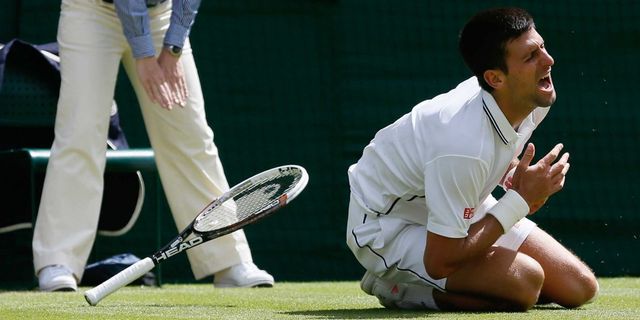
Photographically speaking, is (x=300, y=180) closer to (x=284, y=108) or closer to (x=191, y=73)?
(x=191, y=73)

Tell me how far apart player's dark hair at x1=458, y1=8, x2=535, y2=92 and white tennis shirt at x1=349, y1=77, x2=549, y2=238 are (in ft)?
0.32

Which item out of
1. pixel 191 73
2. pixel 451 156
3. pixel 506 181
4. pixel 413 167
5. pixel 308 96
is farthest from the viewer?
pixel 308 96

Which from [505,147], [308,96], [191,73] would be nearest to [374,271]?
[505,147]

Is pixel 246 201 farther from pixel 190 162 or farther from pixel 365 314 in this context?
pixel 190 162

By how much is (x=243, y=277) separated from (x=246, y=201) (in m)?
1.22

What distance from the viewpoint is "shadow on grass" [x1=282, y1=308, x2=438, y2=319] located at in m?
3.77

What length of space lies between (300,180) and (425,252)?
479mm

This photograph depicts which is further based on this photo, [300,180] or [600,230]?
[600,230]

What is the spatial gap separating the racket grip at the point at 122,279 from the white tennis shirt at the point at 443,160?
701 mm

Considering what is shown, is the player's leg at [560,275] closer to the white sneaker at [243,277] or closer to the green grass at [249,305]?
the green grass at [249,305]

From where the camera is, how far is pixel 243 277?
17.8 feet

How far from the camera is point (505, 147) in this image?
375cm

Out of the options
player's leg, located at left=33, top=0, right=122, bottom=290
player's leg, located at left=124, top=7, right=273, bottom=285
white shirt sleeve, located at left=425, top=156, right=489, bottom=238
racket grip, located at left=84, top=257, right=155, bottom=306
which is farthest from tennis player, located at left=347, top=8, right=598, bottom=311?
player's leg, located at left=33, top=0, right=122, bottom=290

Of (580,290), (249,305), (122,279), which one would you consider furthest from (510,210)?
(122,279)
